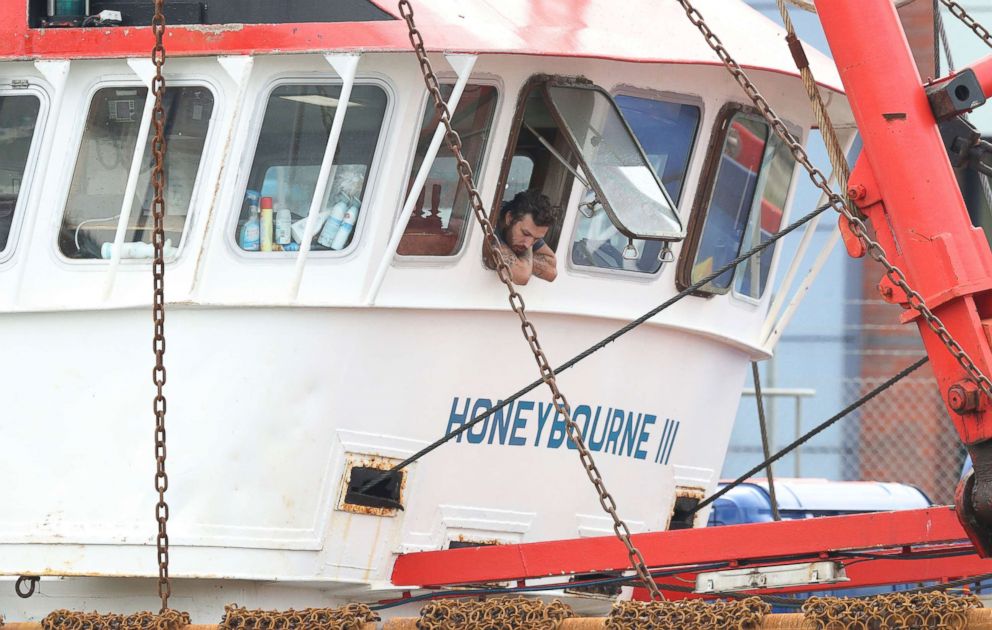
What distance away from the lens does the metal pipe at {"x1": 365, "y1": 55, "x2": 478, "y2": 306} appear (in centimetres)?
712

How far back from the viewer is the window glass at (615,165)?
7301 millimetres

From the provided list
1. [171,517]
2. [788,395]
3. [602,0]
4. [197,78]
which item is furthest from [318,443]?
[788,395]

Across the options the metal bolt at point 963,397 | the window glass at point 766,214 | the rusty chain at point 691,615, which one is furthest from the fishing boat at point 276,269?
the rusty chain at point 691,615

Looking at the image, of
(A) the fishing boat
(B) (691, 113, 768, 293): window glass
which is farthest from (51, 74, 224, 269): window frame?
(B) (691, 113, 768, 293): window glass

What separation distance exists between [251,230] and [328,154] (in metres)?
0.58

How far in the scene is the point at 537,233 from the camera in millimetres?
7695

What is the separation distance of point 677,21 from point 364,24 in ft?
5.26

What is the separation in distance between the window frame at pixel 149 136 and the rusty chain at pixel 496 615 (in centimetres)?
242

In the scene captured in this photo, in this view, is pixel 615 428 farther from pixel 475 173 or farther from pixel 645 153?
pixel 475 173

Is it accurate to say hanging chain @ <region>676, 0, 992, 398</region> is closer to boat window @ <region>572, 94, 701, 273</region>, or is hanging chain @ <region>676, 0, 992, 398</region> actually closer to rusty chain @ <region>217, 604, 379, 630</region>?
boat window @ <region>572, 94, 701, 273</region>

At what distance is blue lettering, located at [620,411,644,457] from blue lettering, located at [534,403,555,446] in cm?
47

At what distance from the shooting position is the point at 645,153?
310 inches

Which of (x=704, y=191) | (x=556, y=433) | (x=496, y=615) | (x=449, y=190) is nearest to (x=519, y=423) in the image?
(x=556, y=433)

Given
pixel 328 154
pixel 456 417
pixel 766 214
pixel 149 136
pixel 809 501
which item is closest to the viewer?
pixel 328 154
